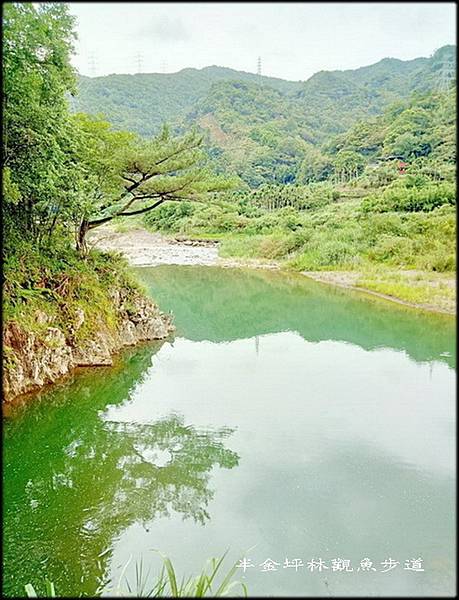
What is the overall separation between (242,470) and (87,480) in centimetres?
109

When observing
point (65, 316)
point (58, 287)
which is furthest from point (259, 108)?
point (65, 316)

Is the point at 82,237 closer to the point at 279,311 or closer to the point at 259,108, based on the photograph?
the point at 279,311

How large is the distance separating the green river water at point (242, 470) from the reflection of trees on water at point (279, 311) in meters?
0.44

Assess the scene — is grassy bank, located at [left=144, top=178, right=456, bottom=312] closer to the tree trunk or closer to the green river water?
the green river water

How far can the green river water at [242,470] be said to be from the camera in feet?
9.12

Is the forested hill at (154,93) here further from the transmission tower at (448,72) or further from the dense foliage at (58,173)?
the transmission tower at (448,72)

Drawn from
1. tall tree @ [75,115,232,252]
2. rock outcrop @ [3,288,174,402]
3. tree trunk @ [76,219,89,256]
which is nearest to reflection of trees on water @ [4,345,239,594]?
rock outcrop @ [3,288,174,402]

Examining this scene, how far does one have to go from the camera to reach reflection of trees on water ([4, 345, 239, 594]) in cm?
279

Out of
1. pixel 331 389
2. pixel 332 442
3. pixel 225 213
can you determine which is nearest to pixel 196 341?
pixel 331 389

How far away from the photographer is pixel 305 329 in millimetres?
8570

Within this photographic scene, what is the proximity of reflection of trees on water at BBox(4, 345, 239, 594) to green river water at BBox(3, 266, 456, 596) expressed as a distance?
0.01 metres

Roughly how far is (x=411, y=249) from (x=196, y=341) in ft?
18.5

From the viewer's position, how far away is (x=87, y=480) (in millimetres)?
3664

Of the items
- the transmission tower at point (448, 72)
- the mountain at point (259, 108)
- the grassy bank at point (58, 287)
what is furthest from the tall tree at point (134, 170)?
the mountain at point (259, 108)
